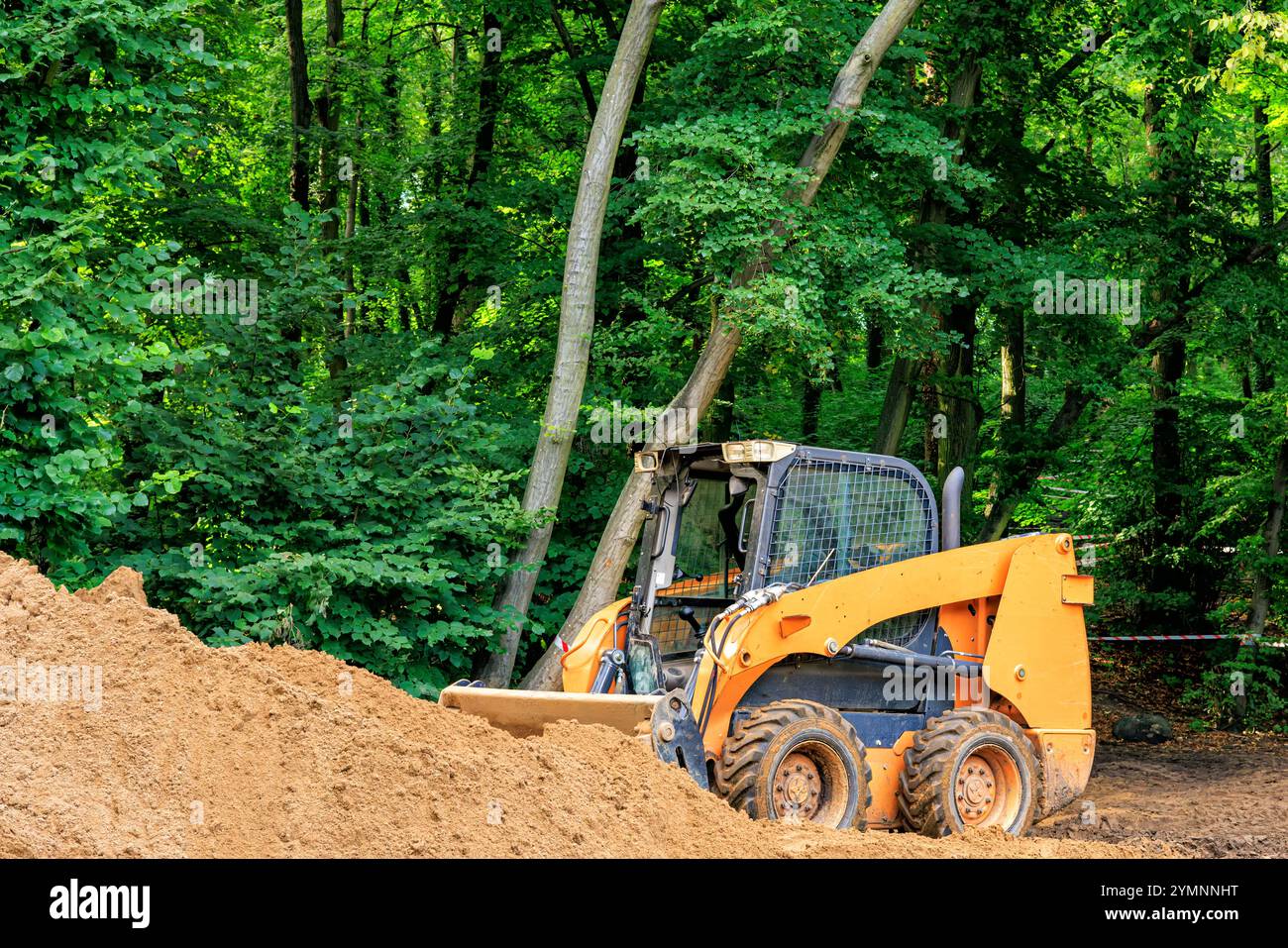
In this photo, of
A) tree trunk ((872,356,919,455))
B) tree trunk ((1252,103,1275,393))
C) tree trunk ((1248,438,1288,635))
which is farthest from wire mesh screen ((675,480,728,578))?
tree trunk ((1248,438,1288,635))

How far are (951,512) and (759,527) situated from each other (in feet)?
4.68

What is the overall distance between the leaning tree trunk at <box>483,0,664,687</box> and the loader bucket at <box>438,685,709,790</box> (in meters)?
4.68

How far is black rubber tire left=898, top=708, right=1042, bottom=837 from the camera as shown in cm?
683

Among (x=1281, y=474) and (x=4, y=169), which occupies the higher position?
(x=4, y=169)

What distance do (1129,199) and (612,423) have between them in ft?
22.8

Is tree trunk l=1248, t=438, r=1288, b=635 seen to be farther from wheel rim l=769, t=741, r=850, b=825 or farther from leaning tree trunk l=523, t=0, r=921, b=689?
wheel rim l=769, t=741, r=850, b=825

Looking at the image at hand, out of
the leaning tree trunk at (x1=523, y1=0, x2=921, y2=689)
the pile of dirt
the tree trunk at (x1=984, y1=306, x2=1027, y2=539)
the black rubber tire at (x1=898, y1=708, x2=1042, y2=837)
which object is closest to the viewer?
the pile of dirt

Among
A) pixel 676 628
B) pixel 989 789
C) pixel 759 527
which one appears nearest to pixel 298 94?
pixel 676 628

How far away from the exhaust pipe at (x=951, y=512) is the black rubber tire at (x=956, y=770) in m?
1.07

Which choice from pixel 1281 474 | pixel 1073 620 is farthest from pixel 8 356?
pixel 1281 474

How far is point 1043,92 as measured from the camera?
1568 centimetres

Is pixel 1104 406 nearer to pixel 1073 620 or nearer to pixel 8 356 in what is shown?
pixel 1073 620

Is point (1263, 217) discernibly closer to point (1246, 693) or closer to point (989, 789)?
point (1246, 693)

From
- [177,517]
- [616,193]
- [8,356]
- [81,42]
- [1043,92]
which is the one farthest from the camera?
[1043,92]
